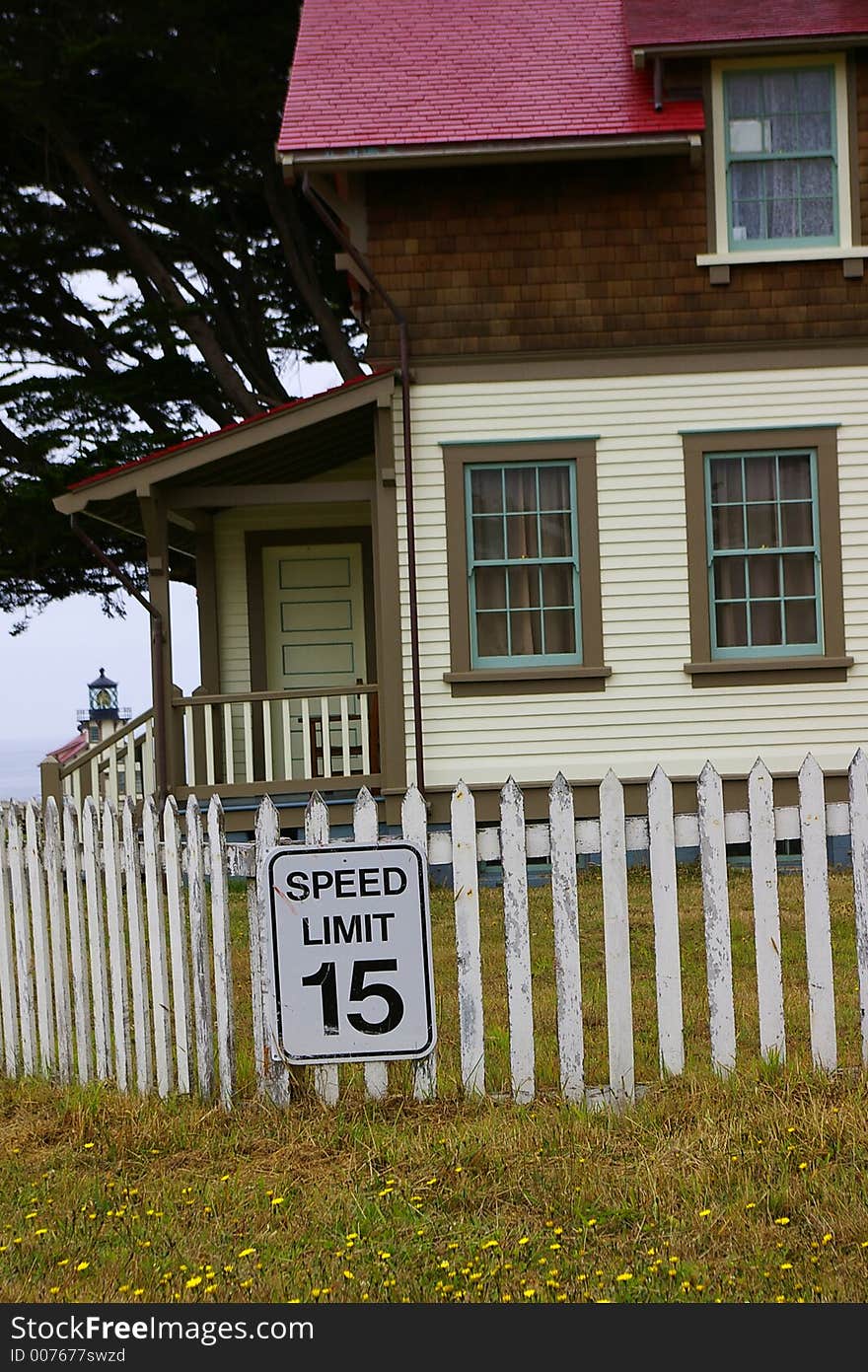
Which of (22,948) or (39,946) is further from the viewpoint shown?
(22,948)

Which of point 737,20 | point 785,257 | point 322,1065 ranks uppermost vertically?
point 737,20

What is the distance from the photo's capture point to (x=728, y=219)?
43.9 ft

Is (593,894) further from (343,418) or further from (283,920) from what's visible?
(283,920)

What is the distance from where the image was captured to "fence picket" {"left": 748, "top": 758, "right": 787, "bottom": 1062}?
18.5ft

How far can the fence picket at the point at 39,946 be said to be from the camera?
22.4ft

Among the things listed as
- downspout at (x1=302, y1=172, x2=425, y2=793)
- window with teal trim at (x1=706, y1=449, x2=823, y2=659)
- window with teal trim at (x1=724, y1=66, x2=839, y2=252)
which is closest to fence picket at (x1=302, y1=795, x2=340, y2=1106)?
downspout at (x1=302, y1=172, x2=425, y2=793)

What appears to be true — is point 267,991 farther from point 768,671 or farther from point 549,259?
point 549,259

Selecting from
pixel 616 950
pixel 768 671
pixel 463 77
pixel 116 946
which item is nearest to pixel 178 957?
pixel 116 946

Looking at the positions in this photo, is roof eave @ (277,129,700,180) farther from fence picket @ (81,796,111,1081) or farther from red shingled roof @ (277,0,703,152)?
fence picket @ (81,796,111,1081)

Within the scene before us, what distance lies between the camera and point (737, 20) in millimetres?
13508

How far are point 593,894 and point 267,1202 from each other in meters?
7.12

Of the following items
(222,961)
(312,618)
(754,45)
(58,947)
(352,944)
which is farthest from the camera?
(312,618)

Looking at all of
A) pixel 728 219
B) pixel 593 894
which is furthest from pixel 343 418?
pixel 593 894

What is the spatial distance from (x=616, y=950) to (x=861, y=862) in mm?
1019
